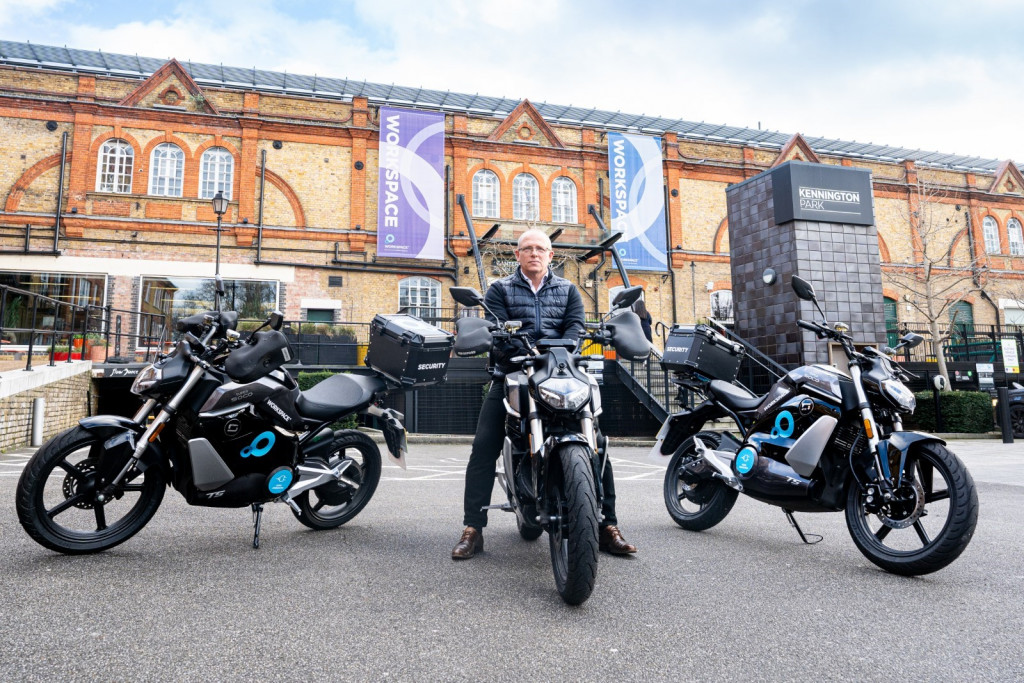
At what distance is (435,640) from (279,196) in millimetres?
22607

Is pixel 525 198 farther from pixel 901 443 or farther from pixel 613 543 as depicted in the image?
pixel 901 443

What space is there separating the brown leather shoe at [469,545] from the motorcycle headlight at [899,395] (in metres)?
2.38

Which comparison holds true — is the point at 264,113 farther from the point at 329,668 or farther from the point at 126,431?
the point at 329,668

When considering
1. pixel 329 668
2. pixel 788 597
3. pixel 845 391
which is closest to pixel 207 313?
pixel 329 668

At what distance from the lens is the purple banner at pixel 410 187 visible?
2219cm

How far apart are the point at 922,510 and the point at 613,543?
1.57 meters

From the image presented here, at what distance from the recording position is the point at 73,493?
10.8 feet

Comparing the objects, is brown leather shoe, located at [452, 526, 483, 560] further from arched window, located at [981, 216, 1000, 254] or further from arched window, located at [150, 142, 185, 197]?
arched window, located at [981, 216, 1000, 254]

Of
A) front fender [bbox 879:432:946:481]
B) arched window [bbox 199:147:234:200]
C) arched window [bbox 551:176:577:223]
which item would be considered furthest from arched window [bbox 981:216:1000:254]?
front fender [bbox 879:432:946:481]

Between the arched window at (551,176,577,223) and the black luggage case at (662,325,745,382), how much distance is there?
21.0 metres

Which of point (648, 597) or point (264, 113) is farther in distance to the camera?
point (264, 113)

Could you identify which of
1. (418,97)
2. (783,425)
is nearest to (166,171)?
(418,97)

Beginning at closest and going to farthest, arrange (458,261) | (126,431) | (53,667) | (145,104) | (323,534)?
1. (53,667)
2. (126,431)
3. (323,534)
4. (145,104)
5. (458,261)

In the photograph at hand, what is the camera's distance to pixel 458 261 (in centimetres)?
2352
